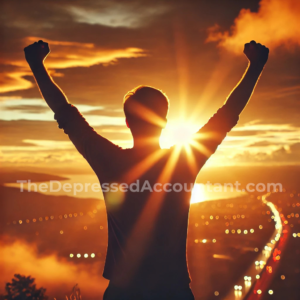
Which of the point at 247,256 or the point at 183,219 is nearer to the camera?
the point at 183,219

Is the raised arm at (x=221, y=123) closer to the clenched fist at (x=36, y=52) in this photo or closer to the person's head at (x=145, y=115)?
the person's head at (x=145, y=115)

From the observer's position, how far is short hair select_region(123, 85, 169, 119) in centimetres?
114

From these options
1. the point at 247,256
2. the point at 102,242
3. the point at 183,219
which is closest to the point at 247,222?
the point at 247,256

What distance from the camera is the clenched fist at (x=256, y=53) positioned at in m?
1.29

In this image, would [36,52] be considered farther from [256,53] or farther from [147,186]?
[256,53]

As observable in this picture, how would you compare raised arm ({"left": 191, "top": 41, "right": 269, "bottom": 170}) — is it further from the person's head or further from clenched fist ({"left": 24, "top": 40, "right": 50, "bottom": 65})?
clenched fist ({"left": 24, "top": 40, "right": 50, "bottom": 65})

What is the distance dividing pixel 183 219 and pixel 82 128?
477 millimetres

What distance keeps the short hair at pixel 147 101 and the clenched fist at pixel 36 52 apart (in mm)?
375

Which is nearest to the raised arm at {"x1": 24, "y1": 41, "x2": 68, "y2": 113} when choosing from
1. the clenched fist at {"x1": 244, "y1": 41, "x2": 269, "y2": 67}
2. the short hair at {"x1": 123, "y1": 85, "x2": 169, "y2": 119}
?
the short hair at {"x1": 123, "y1": 85, "x2": 169, "y2": 119}

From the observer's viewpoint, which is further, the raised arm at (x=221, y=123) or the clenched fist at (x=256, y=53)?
the clenched fist at (x=256, y=53)

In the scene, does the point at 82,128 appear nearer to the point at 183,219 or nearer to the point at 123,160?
the point at 123,160

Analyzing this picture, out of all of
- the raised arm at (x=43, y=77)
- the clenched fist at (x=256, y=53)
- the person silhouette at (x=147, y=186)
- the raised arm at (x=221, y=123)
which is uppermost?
the clenched fist at (x=256, y=53)

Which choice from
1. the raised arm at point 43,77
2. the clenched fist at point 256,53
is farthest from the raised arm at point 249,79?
the raised arm at point 43,77

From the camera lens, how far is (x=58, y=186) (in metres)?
184
